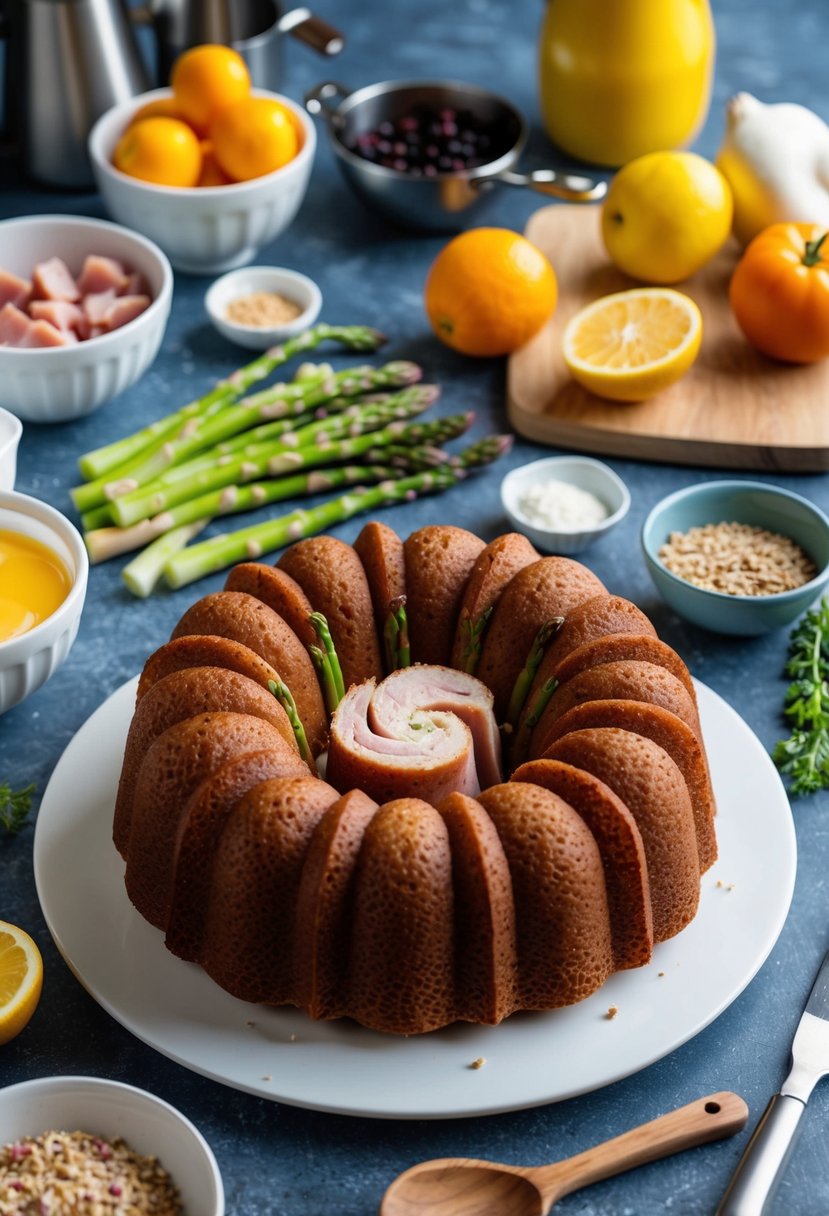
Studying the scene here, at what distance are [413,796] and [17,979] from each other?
79cm

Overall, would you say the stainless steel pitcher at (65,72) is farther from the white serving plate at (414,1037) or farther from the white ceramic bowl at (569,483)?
the white serving plate at (414,1037)

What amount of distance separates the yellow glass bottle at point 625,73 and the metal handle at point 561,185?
1.85ft

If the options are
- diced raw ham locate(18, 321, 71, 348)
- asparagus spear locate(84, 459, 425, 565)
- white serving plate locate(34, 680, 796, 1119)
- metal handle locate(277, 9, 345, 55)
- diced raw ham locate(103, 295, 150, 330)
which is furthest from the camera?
metal handle locate(277, 9, 345, 55)

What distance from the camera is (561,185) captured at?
457 cm

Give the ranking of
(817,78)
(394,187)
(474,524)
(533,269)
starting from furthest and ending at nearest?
(817,78), (394,187), (533,269), (474,524)

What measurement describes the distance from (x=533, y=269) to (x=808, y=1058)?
8.32 feet

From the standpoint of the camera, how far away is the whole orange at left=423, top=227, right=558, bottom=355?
13.6 feet

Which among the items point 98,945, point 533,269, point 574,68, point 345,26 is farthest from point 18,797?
point 345,26

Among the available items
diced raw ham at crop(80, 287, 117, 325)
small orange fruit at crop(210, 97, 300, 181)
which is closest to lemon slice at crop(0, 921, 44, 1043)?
diced raw ham at crop(80, 287, 117, 325)

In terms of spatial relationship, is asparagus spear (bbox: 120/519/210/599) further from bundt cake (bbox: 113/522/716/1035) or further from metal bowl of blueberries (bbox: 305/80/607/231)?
metal bowl of blueberries (bbox: 305/80/607/231)

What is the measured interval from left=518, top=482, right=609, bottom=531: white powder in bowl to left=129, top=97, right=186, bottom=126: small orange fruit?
1.83m

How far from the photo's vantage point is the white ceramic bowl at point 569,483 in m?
3.75

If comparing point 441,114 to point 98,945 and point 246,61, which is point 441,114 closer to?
point 246,61

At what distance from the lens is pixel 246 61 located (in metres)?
5.13
